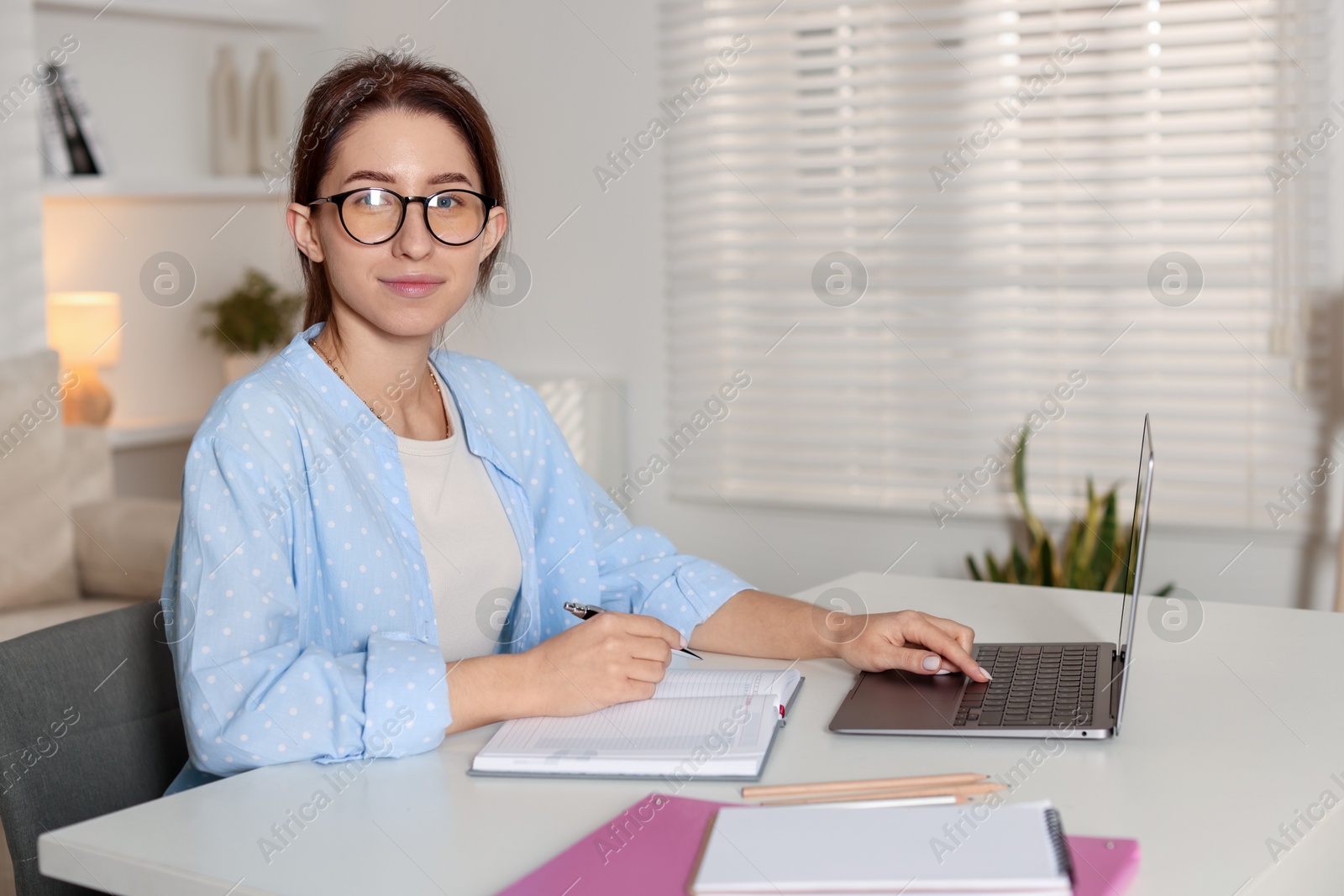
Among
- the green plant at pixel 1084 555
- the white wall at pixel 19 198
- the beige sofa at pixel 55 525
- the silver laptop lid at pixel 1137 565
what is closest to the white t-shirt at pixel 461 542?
the silver laptop lid at pixel 1137 565

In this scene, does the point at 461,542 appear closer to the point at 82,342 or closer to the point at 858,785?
the point at 858,785

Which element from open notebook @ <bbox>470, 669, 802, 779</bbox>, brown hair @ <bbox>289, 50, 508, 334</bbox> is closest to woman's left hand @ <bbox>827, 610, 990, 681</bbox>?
open notebook @ <bbox>470, 669, 802, 779</bbox>

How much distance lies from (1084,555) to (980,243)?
844 millimetres

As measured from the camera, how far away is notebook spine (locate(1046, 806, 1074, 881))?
33.1 inches

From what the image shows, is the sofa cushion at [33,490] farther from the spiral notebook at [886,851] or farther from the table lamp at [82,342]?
the spiral notebook at [886,851]

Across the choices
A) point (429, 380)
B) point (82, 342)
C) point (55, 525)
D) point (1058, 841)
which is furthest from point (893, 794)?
point (82, 342)

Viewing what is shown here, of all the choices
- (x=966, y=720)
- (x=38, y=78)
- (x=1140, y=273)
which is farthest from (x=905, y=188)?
(x=966, y=720)

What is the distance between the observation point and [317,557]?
137 cm

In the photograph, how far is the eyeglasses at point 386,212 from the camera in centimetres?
145

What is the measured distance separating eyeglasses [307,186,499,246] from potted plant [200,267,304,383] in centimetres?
280

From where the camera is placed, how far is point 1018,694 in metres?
1.27

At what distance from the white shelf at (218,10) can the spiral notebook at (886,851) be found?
3548 millimetres

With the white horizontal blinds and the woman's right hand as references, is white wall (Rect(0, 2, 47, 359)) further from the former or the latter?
the woman's right hand

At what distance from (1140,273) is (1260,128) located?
1.37ft
